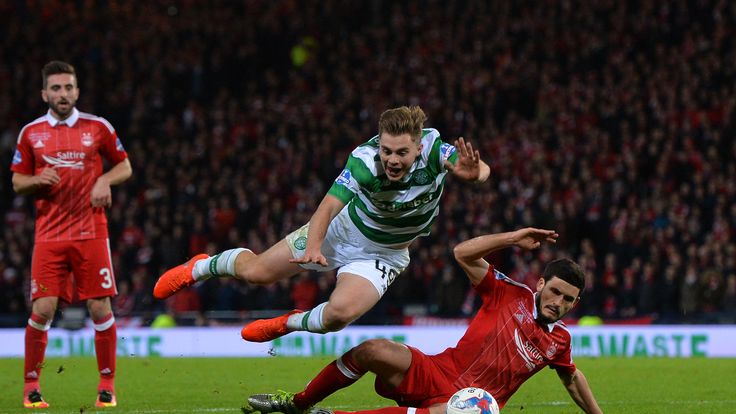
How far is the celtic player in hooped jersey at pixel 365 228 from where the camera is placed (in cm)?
744

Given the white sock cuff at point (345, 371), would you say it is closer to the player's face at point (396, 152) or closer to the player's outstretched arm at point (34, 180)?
the player's face at point (396, 152)

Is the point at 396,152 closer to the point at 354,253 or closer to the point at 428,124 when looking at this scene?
the point at 354,253

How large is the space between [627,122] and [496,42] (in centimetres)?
411

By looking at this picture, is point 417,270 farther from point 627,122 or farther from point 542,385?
point 542,385

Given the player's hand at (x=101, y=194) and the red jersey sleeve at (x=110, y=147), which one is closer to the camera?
the player's hand at (x=101, y=194)

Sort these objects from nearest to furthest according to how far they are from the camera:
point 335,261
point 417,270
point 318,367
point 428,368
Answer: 1. point 428,368
2. point 335,261
3. point 318,367
4. point 417,270

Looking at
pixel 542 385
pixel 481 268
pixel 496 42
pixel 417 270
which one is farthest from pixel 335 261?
pixel 496 42

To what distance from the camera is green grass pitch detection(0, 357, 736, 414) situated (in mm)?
9211

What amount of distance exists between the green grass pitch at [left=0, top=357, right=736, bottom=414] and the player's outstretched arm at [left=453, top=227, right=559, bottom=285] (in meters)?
1.92

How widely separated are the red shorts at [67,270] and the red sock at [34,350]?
214 mm

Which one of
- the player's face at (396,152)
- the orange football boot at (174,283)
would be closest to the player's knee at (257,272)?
the orange football boot at (174,283)

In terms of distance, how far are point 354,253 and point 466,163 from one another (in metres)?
1.26

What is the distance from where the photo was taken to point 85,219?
9.30 m

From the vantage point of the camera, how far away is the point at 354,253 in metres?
8.21
